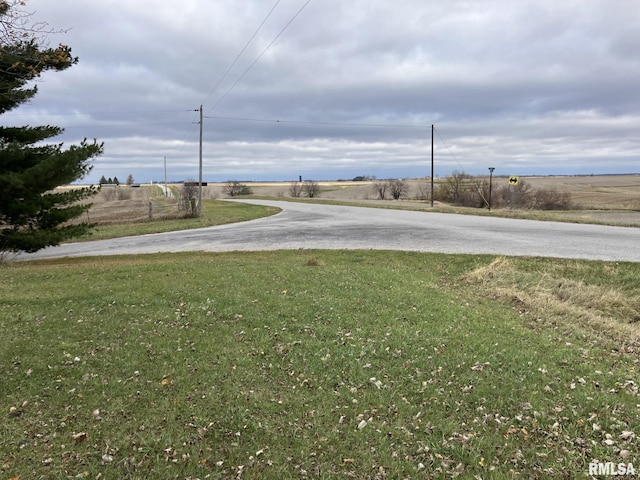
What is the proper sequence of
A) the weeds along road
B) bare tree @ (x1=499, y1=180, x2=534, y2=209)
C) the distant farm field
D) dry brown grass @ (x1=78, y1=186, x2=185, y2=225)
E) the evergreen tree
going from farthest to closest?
bare tree @ (x1=499, y1=180, x2=534, y2=209)
dry brown grass @ (x1=78, y1=186, x2=185, y2=225)
the distant farm field
the weeds along road
the evergreen tree

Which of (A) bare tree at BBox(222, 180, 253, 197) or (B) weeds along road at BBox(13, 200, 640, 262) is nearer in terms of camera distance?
(B) weeds along road at BBox(13, 200, 640, 262)

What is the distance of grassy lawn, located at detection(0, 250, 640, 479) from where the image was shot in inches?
129

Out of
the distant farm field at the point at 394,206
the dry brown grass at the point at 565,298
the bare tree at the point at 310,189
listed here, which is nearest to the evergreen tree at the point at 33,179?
the dry brown grass at the point at 565,298

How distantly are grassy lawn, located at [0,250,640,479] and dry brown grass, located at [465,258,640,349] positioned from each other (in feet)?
0.20

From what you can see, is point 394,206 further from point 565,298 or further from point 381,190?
point 381,190

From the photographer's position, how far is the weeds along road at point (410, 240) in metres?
13.6

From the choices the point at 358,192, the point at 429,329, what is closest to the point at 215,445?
the point at 429,329

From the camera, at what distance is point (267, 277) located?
32.0ft

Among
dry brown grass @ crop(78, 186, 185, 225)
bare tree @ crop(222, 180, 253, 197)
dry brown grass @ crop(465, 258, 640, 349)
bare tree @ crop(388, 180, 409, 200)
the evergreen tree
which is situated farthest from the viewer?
bare tree @ crop(222, 180, 253, 197)

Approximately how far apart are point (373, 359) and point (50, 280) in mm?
9202

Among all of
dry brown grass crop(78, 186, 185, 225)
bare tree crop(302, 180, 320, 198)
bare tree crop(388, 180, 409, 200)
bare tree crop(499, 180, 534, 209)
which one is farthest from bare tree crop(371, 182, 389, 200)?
dry brown grass crop(78, 186, 185, 225)

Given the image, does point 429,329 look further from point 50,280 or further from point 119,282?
point 50,280

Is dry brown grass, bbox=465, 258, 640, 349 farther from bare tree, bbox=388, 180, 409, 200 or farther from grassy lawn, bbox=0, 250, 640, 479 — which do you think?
bare tree, bbox=388, 180, 409, 200

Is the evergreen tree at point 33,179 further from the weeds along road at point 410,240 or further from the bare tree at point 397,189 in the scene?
the bare tree at point 397,189
